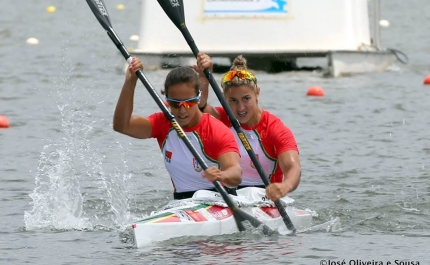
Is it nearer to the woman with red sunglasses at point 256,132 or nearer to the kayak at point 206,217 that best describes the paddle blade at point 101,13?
the woman with red sunglasses at point 256,132

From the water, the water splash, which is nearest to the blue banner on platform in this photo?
the water

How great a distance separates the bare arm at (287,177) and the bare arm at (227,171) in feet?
0.93

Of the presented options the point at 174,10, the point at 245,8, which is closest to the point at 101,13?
the point at 174,10

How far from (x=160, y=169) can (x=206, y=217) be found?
13.2 ft

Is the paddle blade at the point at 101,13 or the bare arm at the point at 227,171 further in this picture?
the paddle blade at the point at 101,13

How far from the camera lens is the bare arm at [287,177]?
7309 mm

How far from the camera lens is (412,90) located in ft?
57.3

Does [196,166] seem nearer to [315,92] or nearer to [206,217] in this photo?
[206,217]

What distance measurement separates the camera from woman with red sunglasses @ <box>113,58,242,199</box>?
7160 mm

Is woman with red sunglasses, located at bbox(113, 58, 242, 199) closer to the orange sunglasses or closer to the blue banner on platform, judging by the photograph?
the orange sunglasses

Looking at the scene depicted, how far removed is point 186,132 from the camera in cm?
741

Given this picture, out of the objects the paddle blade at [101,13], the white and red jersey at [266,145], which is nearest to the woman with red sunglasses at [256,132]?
the white and red jersey at [266,145]

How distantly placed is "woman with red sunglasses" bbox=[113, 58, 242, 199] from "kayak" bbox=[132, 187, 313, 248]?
156mm

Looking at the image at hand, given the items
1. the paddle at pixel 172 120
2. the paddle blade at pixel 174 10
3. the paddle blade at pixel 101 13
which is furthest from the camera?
the paddle blade at pixel 174 10
